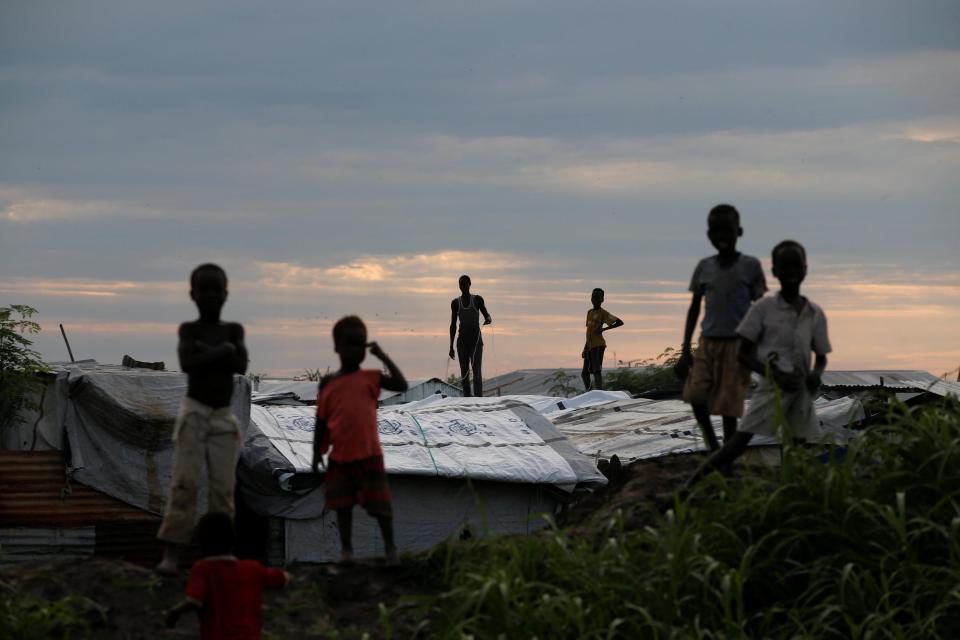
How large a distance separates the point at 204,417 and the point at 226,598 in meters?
1.41

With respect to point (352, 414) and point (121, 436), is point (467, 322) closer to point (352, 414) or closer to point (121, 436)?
point (121, 436)

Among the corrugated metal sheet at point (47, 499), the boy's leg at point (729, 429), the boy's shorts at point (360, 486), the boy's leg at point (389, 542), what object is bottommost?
the corrugated metal sheet at point (47, 499)

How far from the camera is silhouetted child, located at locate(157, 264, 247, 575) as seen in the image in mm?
6832

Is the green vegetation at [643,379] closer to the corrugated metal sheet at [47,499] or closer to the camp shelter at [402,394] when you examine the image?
the camp shelter at [402,394]

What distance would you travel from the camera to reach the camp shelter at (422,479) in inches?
502

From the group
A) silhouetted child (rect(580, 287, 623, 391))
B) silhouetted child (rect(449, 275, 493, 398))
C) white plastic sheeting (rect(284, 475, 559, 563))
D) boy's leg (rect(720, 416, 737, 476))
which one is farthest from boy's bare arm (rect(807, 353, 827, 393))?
silhouetted child (rect(580, 287, 623, 391))

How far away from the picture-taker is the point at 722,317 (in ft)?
24.6

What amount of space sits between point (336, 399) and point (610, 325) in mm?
12151

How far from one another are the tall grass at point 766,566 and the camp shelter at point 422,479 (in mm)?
5839

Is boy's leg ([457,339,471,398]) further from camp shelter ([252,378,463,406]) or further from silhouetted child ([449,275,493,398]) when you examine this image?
camp shelter ([252,378,463,406])

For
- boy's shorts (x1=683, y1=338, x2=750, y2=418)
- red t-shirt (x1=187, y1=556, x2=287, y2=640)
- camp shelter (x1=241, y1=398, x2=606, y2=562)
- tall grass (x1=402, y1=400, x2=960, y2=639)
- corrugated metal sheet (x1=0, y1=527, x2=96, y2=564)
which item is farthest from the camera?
camp shelter (x1=241, y1=398, x2=606, y2=562)

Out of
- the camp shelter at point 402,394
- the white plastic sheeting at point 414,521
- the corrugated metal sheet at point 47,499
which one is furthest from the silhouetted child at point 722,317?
the camp shelter at point 402,394

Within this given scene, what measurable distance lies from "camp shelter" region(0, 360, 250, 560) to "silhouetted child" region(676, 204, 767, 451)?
19.5 ft

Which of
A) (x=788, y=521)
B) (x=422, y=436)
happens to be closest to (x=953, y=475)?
(x=788, y=521)
